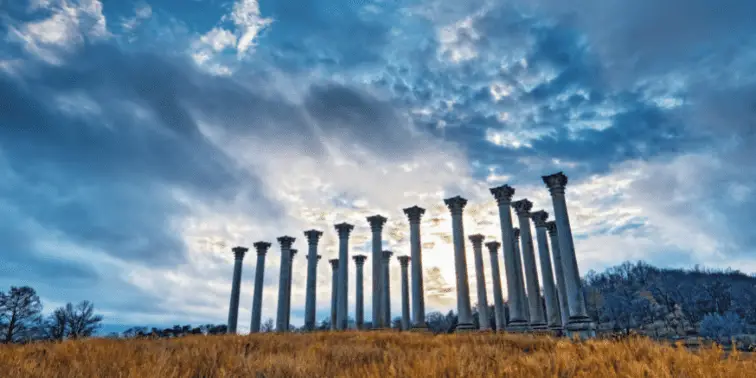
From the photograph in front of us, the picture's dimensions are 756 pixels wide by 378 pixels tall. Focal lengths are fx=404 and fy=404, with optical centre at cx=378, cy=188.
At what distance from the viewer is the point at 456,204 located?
3102cm

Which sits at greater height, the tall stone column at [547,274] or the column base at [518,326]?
the tall stone column at [547,274]

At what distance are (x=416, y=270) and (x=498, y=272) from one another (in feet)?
43.2

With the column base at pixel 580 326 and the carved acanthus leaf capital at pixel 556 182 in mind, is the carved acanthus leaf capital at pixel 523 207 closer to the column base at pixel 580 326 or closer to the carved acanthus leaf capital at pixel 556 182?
the carved acanthus leaf capital at pixel 556 182

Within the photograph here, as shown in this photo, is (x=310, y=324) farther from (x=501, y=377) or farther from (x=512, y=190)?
(x=501, y=377)

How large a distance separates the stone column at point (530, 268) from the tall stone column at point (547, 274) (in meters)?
1.28

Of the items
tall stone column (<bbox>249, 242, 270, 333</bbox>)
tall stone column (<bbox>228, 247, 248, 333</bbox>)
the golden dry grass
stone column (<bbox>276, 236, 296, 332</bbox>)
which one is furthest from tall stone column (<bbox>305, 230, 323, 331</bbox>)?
the golden dry grass

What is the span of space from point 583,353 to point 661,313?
116940 millimetres

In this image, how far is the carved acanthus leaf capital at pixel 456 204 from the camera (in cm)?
3098

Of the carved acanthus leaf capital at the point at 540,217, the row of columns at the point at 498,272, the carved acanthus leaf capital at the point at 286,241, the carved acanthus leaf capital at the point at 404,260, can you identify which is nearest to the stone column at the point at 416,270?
the row of columns at the point at 498,272

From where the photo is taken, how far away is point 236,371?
6852 millimetres

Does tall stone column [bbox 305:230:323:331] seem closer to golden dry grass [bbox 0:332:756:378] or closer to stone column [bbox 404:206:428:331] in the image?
stone column [bbox 404:206:428:331]

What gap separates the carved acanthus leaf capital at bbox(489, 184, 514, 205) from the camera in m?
29.1

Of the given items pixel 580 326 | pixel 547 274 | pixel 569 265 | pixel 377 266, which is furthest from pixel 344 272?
pixel 580 326

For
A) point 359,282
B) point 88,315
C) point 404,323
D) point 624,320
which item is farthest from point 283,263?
point 624,320
